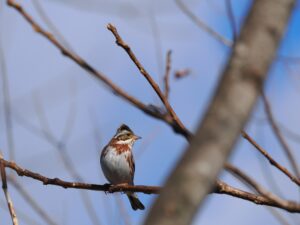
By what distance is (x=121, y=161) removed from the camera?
9.00 metres

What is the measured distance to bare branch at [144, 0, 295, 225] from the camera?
1.23m

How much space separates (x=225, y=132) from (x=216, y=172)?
3.9 inches

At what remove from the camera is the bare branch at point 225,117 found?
1.23 m

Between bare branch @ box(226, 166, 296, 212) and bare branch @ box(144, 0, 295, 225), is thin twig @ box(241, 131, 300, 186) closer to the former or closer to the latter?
bare branch @ box(226, 166, 296, 212)

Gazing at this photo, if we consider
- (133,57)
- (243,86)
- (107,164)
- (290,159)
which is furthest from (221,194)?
(107,164)

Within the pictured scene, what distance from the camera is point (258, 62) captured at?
4.40ft

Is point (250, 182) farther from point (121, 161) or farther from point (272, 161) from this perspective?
point (121, 161)

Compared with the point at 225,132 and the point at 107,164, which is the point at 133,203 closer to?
the point at 107,164

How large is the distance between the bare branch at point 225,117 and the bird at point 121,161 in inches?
298

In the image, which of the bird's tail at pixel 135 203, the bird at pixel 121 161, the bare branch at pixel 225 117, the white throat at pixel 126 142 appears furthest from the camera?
the white throat at pixel 126 142

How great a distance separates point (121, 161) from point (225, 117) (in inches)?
307

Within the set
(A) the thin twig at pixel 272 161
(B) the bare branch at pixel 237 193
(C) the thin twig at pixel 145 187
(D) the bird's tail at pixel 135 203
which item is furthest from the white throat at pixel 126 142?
(A) the thin twig at pixel 272 161

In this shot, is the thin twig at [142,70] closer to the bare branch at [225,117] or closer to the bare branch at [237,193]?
the bare branch at [237,193]

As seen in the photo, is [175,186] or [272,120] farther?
[272,120]
